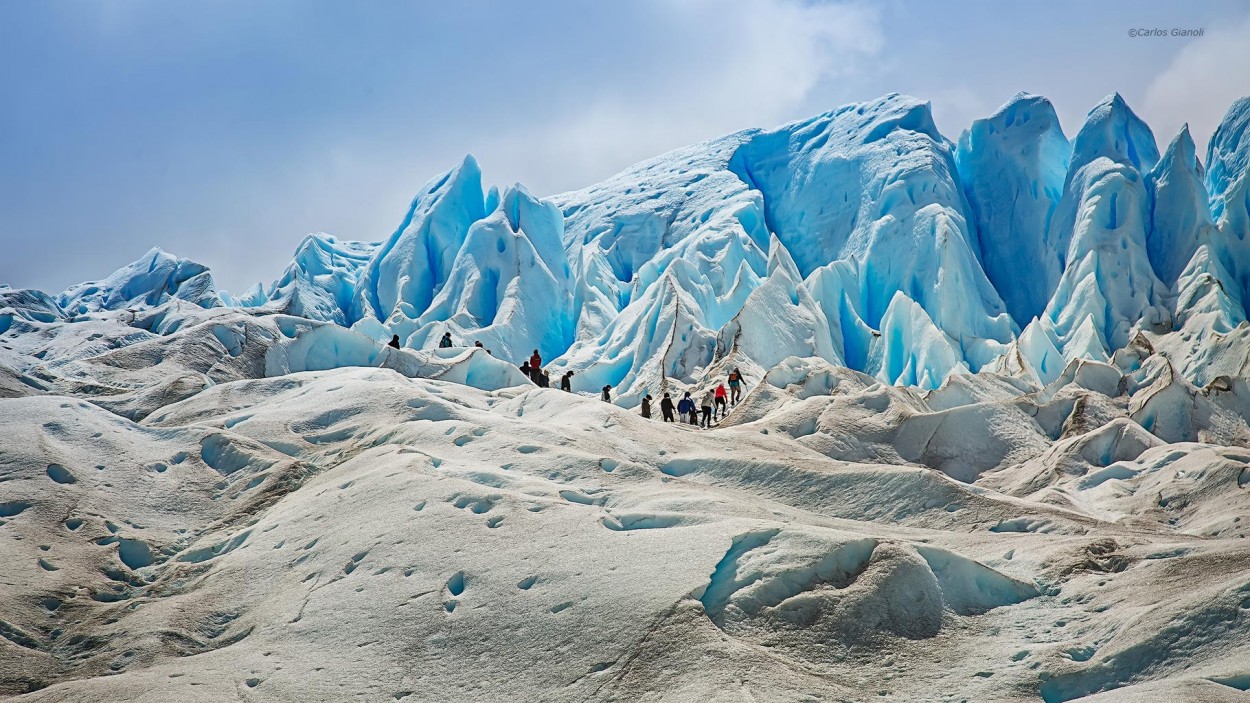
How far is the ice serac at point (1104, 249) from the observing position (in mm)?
30469

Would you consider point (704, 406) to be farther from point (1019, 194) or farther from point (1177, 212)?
point (1019, 194)

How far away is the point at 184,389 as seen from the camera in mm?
15789

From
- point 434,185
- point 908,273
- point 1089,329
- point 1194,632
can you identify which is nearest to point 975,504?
point 1194,632

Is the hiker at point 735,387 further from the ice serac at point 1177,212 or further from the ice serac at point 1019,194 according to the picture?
the ice serac at point 1177,212

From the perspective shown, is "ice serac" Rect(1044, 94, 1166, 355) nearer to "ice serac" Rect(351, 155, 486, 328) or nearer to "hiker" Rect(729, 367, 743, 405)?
"hiker" Rect(729, 367, 743, 405)

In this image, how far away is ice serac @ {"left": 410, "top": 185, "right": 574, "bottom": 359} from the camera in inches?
1345

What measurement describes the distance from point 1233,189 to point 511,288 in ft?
81.0

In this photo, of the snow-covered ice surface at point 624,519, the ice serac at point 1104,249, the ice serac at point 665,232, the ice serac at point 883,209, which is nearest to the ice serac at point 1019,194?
the ice serac at point 883,209

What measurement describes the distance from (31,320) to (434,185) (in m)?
18.8

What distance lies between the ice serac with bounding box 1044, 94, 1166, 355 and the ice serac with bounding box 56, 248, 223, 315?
2952 cm

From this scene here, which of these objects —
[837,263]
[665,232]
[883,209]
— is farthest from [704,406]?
[665,232]

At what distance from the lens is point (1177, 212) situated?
1272 inches

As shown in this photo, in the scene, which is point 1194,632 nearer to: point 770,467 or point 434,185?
point 770,467

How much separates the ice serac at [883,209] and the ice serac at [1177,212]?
526cm
